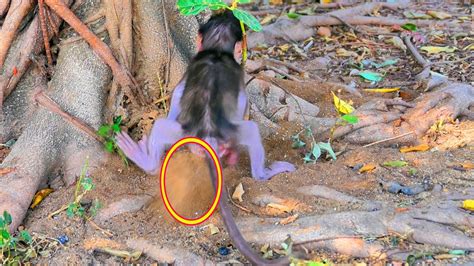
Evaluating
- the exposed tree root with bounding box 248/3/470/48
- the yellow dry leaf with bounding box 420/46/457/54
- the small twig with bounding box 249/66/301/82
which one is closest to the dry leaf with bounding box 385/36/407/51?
the yellow dry leaf with bounding box 420/46/457/54

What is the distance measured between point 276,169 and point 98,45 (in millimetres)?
1481

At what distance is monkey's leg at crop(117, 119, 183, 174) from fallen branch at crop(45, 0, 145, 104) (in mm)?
394

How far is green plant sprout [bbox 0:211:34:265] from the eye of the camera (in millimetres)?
3769

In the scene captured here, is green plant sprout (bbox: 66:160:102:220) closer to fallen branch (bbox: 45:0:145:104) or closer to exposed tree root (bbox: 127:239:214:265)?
exposed tree root (bbox: 127:239:214:265)

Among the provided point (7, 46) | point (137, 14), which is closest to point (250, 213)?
point (137, 14)

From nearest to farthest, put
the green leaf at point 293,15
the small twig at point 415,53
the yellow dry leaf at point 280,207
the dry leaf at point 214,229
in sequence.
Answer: the dry leaf at point 214,229
the yellow dry leaf at point 280,207
the small twig at point 415,53
the green leaf at point 293,15

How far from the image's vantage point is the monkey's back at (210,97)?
4.37m

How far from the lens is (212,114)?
4367 mm

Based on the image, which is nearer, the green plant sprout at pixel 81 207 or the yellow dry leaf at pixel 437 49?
the green plant sprout at pixel 81 207

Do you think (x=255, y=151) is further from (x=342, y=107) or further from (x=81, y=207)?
(x=342, y=107)

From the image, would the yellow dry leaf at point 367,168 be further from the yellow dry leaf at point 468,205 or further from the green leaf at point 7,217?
the green leaf at point 7,217

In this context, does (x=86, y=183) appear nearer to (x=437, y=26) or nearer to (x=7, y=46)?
(x=7, y=46)

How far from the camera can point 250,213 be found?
4.19m

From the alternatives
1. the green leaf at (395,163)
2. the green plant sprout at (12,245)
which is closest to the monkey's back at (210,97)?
the green leaf at (395,163)
